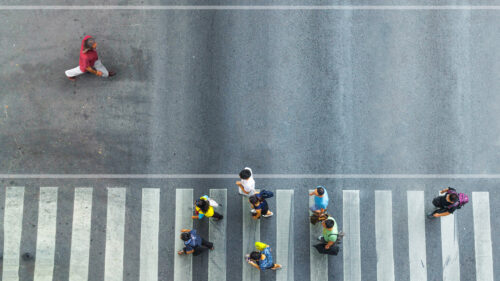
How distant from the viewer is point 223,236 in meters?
11.1

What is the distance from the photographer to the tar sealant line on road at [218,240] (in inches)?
431

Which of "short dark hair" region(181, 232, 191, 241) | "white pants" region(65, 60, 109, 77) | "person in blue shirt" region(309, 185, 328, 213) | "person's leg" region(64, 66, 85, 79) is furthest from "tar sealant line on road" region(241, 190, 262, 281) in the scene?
"person's leg" region(64, 66, 85, 79)

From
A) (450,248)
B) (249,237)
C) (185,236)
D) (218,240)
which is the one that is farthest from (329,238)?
(450,248)

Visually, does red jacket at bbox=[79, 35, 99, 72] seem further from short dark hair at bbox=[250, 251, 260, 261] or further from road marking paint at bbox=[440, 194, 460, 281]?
road marking paint at bbox=[440, 194, 460, 281]

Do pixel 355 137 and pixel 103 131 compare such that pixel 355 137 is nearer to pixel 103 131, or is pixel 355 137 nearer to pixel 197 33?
pixel 197 33

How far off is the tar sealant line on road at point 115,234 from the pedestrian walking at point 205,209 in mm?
2065

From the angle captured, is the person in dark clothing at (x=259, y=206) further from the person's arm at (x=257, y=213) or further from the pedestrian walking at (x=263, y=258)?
the pedestrian walking at (x=263, y=258)

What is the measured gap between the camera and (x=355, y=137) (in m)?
11.5

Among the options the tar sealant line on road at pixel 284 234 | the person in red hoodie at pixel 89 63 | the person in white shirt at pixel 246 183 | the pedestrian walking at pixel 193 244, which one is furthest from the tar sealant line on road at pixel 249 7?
the pedestrian walking at pixel 193 244

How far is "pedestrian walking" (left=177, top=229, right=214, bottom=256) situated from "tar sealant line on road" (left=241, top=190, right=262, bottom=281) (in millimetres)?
955

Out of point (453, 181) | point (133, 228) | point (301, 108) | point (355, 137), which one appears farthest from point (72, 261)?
point (453, 181)

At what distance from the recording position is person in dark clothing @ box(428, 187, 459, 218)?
32.4 ft

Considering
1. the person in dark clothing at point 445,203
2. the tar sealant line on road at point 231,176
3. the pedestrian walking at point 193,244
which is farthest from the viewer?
the tar sealant line on road at point 231,176

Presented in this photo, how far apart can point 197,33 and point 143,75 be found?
6.52ft
